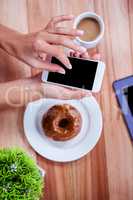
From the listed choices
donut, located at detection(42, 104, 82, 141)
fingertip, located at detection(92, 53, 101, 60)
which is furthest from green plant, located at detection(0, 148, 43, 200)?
fingertip, located at detection(92, 53, 101, 60)

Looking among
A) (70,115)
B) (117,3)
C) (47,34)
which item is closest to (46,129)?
(70,115)

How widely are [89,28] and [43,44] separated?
0.12m

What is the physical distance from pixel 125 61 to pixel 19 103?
0.78 feet

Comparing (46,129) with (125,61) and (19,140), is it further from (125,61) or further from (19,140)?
(125,61)

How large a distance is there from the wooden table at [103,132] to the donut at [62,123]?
6 cm

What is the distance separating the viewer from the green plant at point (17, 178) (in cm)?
58

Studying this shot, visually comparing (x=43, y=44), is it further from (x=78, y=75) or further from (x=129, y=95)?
(x=129, y=95)

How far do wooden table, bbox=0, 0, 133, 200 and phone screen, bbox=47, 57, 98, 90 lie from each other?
0.08 meters

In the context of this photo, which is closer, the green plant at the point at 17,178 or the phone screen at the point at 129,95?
the green plant at the point at 17,178

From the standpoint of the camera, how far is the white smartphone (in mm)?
765

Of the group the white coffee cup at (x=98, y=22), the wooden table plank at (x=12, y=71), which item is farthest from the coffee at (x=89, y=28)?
the wooden table plank at (x=12, y=71)

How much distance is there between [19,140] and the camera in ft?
2.72

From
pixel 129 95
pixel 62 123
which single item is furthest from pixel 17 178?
pixel 129 95

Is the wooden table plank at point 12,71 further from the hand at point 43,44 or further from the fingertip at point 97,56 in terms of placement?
the fingertip at point 97,56
